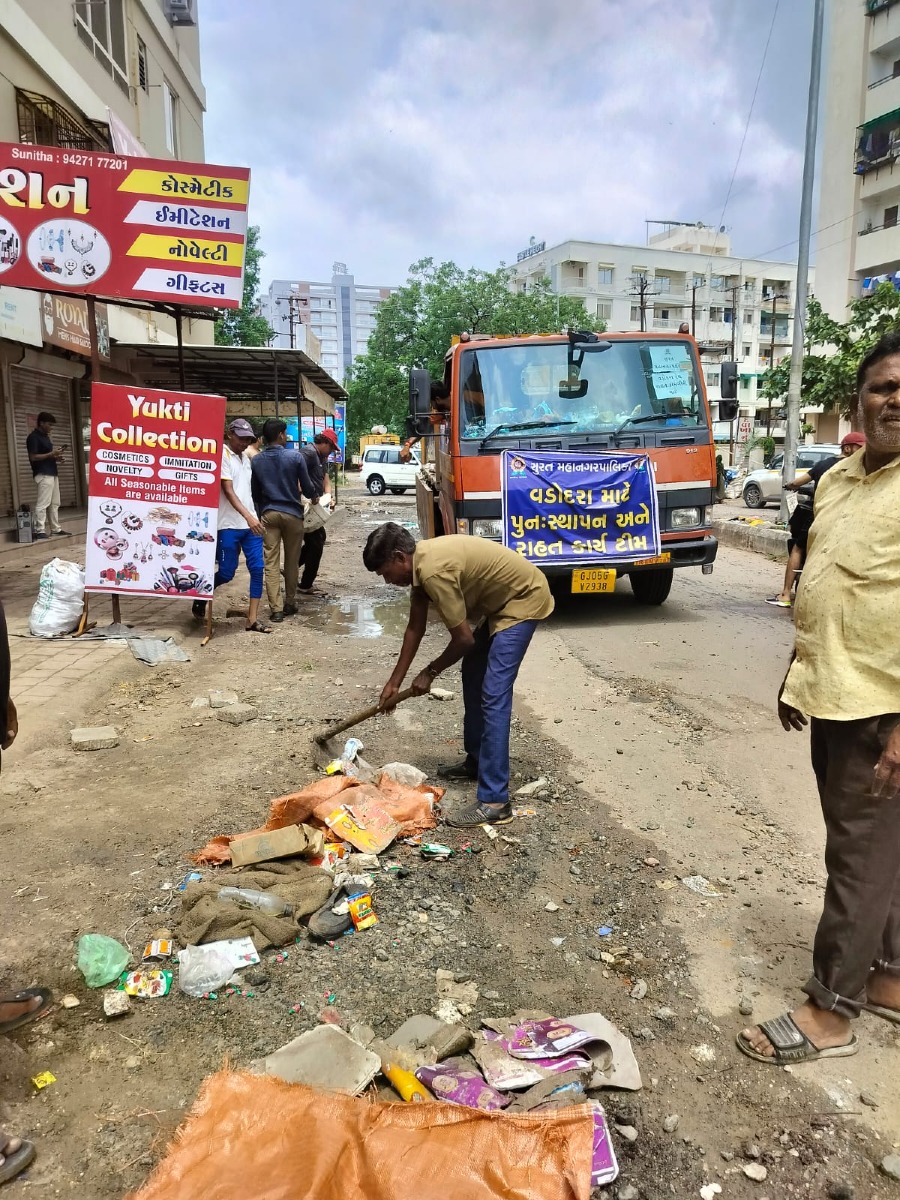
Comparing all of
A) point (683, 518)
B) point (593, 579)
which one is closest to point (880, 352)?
point (593, 579)

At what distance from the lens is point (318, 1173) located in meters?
1.70

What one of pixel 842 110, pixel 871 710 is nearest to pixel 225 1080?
pixel 871 710

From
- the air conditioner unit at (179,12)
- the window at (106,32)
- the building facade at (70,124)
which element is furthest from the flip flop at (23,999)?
the air conditioner unit at (179,12)

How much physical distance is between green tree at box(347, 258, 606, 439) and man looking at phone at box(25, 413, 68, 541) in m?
23.4

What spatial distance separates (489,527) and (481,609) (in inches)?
139

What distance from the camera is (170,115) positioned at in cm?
1939

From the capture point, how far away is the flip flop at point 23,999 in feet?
7.55

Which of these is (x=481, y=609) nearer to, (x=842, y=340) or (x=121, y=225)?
(x=121, y=225)

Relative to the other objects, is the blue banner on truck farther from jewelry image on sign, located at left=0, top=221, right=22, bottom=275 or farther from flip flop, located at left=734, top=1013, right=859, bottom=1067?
flip flop, located at left=734, top=1013, right=859, bottom=1067

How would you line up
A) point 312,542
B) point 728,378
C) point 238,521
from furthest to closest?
point 312,542 < point 728,378 < point 238,521

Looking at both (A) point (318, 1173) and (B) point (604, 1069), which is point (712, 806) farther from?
(A) point (318, 1173)

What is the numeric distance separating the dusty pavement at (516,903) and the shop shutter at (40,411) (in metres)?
8.55

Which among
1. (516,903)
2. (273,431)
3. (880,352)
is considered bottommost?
(516,903)

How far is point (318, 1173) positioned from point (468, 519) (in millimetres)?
5778
